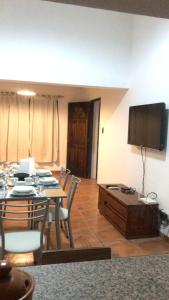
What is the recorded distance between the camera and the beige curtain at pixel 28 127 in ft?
24.1

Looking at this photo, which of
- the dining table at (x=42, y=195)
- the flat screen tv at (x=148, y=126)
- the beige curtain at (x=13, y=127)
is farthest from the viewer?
the beige curtain at (x=13, y=127)

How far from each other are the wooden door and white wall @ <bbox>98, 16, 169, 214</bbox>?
1381mm

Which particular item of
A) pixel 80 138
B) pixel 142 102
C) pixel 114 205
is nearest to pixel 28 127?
pixel 80 138

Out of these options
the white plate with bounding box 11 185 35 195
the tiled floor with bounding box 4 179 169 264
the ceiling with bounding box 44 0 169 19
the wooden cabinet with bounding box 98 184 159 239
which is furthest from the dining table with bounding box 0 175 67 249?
the ceiling with bounding box 44 0 169 19

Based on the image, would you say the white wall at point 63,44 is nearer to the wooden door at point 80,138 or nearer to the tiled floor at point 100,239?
the tiled floor at point 100,239

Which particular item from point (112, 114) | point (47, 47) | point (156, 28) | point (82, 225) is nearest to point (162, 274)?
point (82, 225)

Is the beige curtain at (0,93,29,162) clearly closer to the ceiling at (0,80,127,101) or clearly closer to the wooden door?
the ceiling at (0,80,127,101)

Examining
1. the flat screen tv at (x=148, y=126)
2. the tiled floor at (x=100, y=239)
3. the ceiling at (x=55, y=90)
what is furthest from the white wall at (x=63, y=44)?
the ceiling at (x=55, y=90)

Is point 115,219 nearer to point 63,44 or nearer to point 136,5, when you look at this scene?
point 63,44

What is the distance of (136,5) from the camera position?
112 centimetres

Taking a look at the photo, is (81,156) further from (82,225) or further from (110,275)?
(110,275)

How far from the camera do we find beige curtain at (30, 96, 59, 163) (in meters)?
7.55

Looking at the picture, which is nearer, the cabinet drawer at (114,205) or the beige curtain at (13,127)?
the cabinet drawer at (114,205)

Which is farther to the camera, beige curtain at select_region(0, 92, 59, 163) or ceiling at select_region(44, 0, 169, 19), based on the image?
beige curtain at select_region(0, 92, 59, 163)
